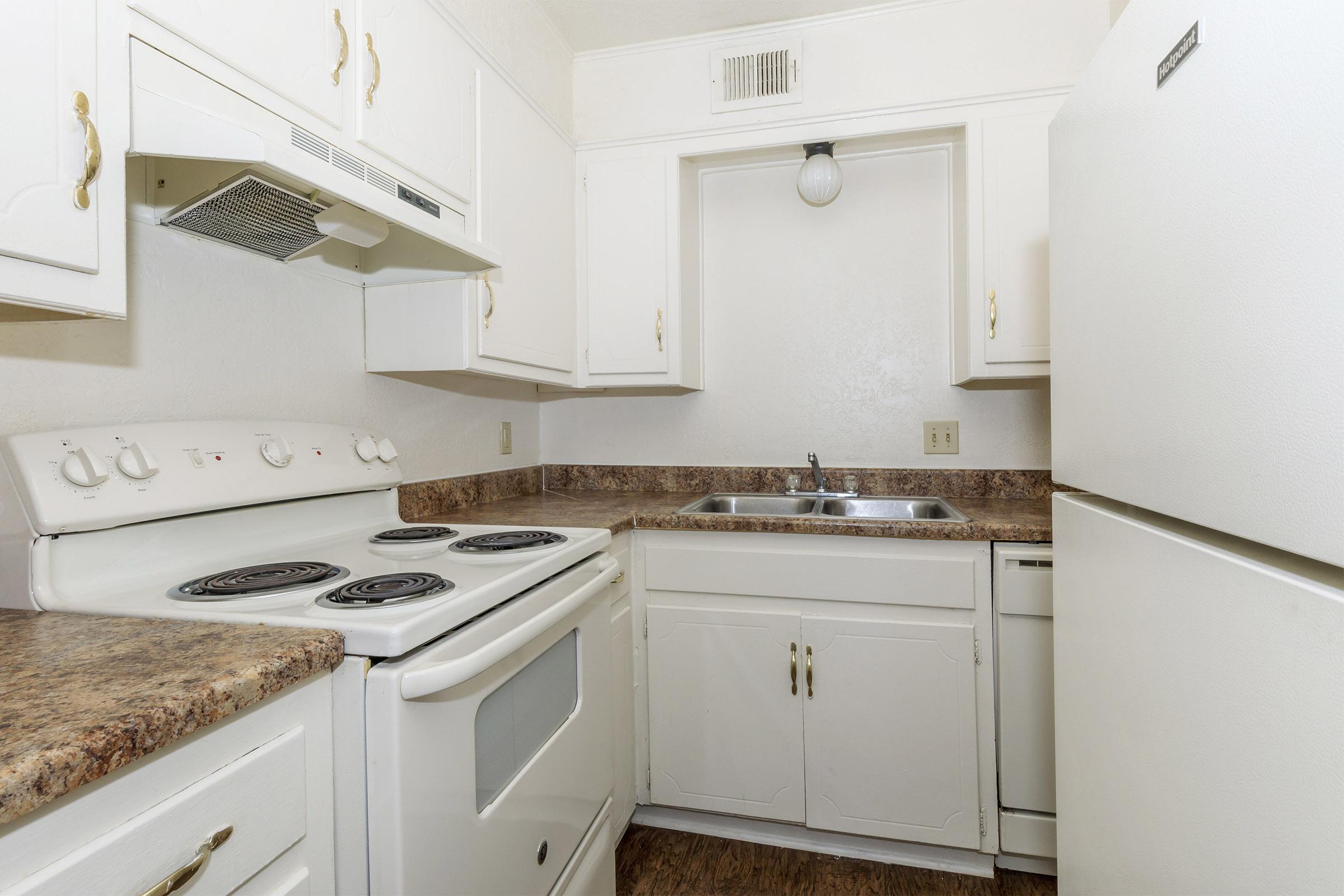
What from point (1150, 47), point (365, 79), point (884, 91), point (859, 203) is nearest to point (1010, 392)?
point (859, 203)

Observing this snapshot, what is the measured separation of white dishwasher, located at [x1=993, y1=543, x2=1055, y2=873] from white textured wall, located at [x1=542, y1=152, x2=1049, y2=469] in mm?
694

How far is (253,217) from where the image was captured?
3.79ft

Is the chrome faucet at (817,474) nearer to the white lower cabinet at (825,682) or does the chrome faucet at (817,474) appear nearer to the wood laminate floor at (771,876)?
the white lower cabinet at (825,682)

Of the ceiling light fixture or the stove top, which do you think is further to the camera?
the ceiling light fixture

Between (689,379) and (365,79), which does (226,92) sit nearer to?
(365,79)

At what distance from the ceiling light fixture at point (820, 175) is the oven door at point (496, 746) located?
4.86ft

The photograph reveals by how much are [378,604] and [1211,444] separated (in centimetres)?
97

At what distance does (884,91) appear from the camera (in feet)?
6.61

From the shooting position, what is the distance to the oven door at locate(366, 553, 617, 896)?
0.80m

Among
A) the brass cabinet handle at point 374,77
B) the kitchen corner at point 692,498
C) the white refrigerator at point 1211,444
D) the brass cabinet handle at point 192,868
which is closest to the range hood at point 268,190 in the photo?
the brass cabinet handle at point 374,77

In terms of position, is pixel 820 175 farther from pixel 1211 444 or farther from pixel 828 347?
pixel 1211 444

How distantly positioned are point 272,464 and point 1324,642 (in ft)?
4.82

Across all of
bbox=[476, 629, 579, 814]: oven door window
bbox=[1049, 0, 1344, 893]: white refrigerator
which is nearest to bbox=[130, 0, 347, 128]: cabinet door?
bbox=[476, 629, 579, 814]: oven door window

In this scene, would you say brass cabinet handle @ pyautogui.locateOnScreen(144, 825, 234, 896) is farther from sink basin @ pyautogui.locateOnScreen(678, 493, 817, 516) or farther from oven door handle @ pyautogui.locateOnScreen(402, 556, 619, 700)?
sink basin @ pyautogui.locateOnScreen(678, 493, 817, 516)
